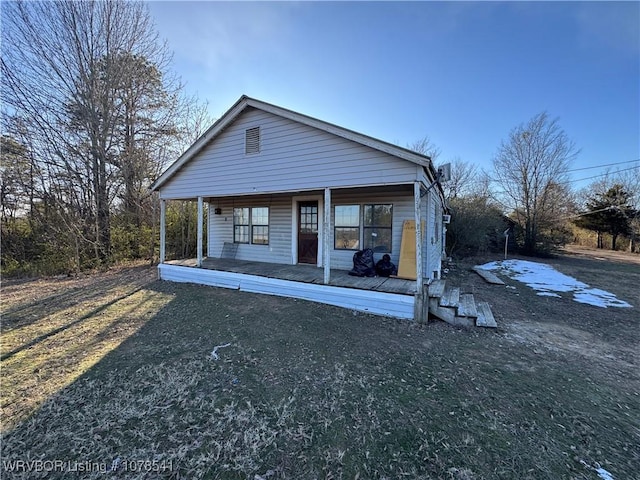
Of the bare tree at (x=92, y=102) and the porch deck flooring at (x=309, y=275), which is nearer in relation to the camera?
the porch deck flooring at (x=309, y=275)

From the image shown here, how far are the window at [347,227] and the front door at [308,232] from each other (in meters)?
0.77

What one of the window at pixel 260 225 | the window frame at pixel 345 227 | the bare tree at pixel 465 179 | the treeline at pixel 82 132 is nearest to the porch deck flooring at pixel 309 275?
the window frame at pixel 345 227

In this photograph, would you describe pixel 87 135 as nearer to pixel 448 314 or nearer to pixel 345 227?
pixel 345 227

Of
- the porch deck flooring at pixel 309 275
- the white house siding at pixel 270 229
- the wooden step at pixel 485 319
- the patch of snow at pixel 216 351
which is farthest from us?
the white house siding at pixel 270 229

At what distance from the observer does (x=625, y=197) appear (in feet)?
67.7

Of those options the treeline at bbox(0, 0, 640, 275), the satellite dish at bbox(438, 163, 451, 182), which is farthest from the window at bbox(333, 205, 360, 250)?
the treeline at bbox(0, 0, 640, 275)

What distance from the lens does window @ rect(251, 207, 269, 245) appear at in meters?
8.98

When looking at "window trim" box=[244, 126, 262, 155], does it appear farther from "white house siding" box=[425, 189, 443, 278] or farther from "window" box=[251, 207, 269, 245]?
"white house siding" box=[425, 189, 443, 278]

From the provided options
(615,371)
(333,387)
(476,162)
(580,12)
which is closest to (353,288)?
(333,387)

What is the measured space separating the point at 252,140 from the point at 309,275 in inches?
149

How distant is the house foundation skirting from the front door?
Result: 1.87 m

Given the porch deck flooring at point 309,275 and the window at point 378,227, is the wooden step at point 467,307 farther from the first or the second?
the window at point 378,227

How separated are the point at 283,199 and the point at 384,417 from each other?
22.7 feet

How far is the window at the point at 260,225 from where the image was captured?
354 inches
